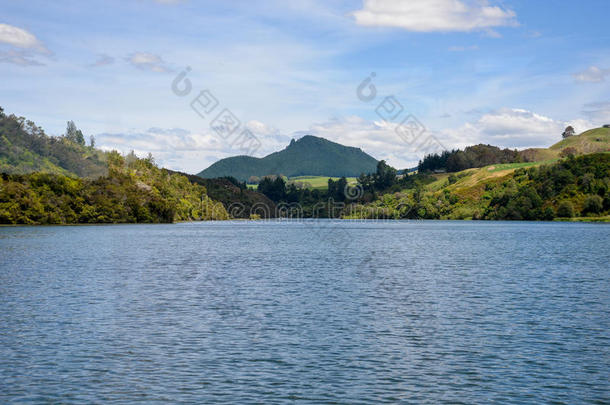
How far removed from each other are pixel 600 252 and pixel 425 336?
7946 centimetres

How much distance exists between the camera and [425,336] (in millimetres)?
34781

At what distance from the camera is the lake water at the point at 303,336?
24656mm

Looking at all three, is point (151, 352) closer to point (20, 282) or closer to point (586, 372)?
point (586, 372)

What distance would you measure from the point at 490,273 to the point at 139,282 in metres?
39.2

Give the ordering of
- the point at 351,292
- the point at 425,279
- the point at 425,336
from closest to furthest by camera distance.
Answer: the point at 425,336 < the point at 351,292 < the point at 425,279

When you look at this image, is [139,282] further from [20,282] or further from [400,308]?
[400,308]

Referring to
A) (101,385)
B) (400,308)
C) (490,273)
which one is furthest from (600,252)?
(101,385)

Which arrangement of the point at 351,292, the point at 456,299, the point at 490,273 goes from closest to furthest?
the point at 456,299 → the point at 351,292 → the point at 490,273

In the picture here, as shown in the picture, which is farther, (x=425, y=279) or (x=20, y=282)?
(x=425, y=279)

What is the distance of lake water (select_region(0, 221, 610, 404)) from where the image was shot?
24.7 meters

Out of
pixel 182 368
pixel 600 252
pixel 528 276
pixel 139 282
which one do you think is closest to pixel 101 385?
pixel 182 368

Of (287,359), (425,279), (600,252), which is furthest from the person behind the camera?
(600,252)

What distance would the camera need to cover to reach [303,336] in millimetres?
34656

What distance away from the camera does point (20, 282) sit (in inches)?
2327
